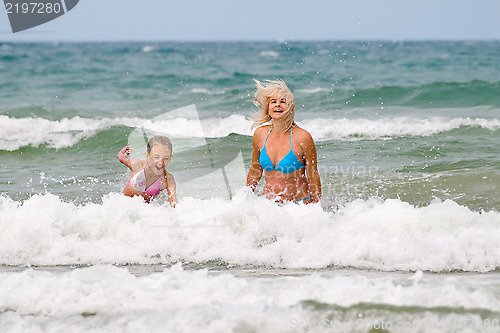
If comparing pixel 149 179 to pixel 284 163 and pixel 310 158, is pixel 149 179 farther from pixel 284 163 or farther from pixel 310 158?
pixel 310 158

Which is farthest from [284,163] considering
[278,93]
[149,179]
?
[149,179]

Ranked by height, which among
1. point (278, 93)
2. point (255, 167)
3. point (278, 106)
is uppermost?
point (278, 93)

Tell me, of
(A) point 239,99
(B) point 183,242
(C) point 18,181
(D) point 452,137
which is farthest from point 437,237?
(A) point 239,99

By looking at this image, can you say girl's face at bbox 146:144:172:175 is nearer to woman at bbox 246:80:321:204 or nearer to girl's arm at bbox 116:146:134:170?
girl's arm at bbox 116:146:134:170

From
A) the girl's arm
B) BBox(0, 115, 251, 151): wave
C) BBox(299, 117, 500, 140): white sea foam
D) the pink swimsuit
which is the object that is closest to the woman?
the pink swimsuit

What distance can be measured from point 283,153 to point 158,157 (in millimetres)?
1287

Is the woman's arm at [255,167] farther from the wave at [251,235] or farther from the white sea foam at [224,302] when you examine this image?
the white sea foam at [224,302]

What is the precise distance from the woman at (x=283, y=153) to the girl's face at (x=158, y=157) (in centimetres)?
91

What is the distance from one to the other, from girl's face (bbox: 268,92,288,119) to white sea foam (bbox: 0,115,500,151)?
23.4ft

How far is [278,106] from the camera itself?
5.21m

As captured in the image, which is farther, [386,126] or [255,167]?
[386,126]

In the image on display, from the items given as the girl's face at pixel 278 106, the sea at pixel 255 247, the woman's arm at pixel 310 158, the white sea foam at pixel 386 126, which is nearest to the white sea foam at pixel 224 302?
the sea at pixel 255 247

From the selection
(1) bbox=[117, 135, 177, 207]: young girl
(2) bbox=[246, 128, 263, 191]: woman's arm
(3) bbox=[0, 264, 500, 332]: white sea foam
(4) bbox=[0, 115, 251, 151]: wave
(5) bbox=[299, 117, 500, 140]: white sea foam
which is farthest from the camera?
(5) bbox=[299, 117, 500, 140]: white sea foam

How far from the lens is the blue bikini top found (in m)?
5.29
